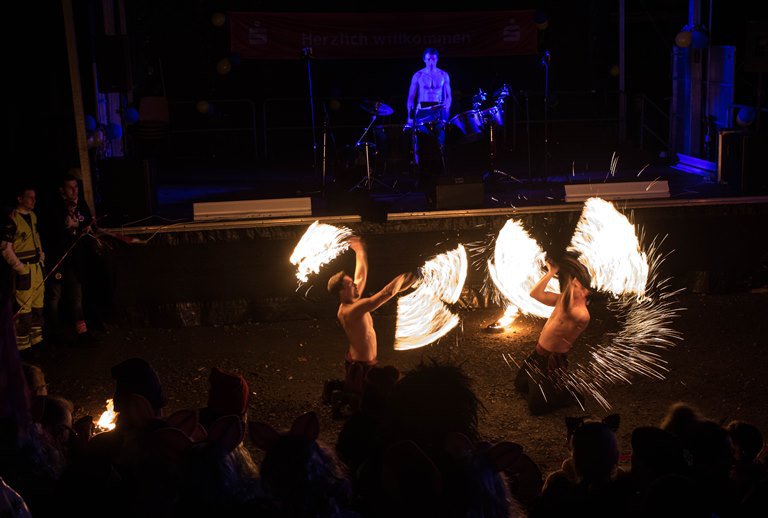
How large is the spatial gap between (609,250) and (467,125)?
4.55 m

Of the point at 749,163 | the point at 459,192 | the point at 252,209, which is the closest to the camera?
the point at 252,209

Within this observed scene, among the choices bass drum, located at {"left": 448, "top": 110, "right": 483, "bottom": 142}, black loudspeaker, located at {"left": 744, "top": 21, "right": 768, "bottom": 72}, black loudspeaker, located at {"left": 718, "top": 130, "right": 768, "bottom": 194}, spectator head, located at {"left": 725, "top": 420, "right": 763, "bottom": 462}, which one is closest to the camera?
spectator head, located at {"left": 725, "top": 420, "right": 763, "bottom": 462}

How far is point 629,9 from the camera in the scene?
19.2m

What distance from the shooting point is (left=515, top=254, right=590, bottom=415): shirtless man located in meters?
7.58

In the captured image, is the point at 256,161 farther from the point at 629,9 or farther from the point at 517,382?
the point at 517,382

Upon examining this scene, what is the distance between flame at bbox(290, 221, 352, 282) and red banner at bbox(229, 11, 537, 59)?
628cm

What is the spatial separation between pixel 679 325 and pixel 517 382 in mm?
2950

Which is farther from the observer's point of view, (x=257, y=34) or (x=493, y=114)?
(x=257, y=34)

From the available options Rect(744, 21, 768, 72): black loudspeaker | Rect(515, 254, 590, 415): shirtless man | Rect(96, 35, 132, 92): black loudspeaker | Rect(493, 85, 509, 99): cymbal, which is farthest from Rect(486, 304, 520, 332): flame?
Rect(744, 21, 768, 72): black loudspeaker

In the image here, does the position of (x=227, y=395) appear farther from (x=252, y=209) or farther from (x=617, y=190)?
(x=617, y=190)

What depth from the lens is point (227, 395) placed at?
4.54m

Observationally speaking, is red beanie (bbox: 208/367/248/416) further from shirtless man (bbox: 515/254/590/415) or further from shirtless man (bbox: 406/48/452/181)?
shirtless man (bbox: 406/48/452/181)

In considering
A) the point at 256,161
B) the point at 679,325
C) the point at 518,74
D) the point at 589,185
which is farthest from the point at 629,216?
the point at 518,74

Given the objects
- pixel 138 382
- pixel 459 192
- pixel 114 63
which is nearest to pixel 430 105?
pixel 459 192
